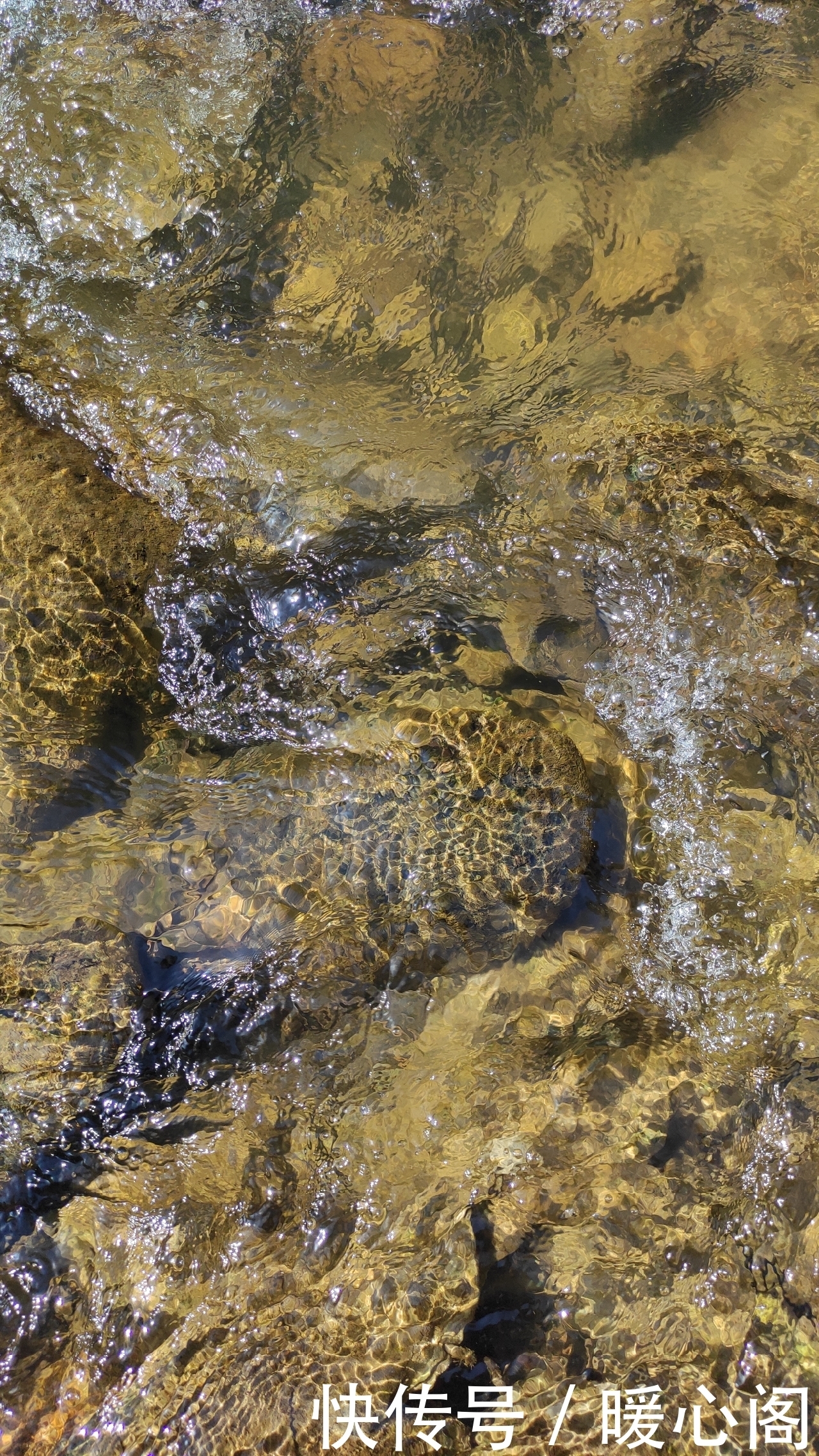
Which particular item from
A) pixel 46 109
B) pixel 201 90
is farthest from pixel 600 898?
pixel 46 109

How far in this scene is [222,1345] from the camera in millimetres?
2680

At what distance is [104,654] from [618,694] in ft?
6.20

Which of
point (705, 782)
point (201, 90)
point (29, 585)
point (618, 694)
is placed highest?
point (201, 90)

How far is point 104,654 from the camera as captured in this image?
3.43m

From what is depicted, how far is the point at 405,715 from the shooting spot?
3.38 meters

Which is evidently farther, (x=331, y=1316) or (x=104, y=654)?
(x=104, y=654)

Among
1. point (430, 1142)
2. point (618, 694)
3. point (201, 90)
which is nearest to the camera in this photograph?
point (430, 1142)

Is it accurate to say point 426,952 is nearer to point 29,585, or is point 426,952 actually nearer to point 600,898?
point 600,898

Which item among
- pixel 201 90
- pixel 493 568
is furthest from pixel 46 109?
pixel 493 568

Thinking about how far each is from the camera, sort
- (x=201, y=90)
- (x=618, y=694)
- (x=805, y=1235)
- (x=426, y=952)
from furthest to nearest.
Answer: (x=201, y=90)
(x=618, y=694)
(x=426, y=952)
(x=805, y=1235)

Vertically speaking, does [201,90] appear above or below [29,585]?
above

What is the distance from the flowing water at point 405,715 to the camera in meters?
2.74

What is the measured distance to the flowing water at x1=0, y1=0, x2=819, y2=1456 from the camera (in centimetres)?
274

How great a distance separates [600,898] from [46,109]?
4.10 meters
